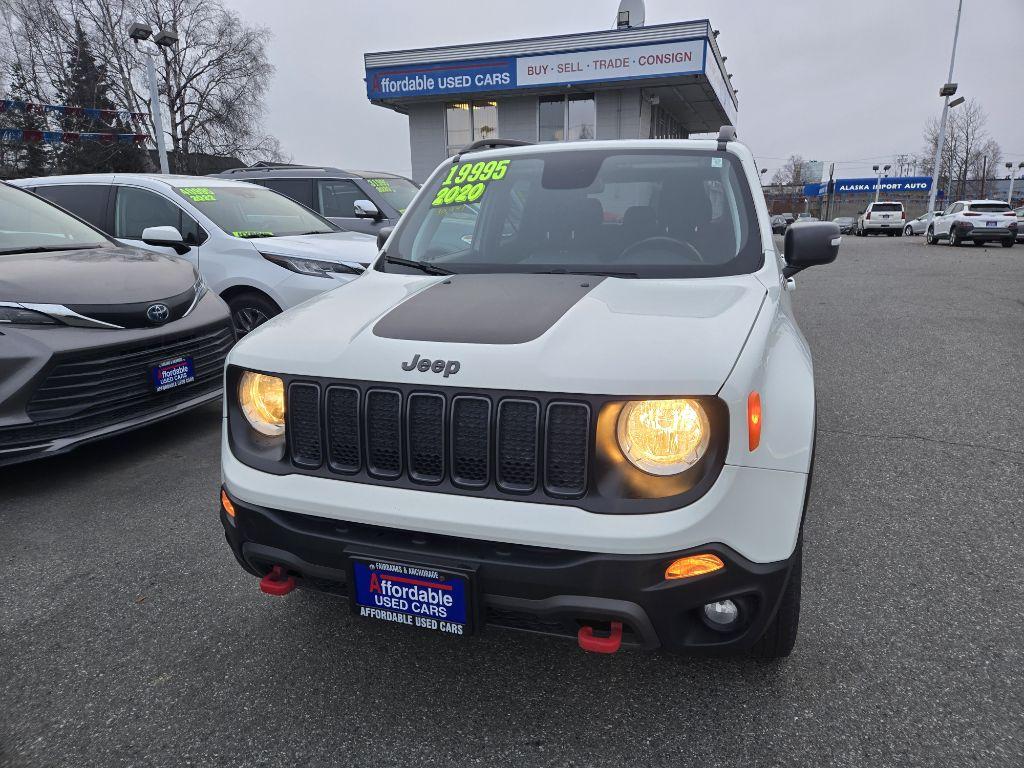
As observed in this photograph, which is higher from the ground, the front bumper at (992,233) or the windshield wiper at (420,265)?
the windshield wiper at (420,265)

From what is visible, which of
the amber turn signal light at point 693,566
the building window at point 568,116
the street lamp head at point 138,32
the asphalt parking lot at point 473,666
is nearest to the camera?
the amber turn signal light at point 693,566

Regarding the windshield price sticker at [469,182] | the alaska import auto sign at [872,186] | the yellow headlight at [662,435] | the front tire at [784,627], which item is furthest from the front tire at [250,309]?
the alaska import auto sign at [872,186]

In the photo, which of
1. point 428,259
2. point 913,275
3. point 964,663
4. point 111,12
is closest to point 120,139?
point 111,12

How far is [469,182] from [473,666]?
2290 mm

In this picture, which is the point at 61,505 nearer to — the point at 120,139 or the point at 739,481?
the point at 739,481

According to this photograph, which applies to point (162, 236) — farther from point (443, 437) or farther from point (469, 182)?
point (443, 437)

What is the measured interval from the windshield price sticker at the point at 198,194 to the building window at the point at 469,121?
1920 centimetres

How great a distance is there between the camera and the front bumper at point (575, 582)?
1.67 metres

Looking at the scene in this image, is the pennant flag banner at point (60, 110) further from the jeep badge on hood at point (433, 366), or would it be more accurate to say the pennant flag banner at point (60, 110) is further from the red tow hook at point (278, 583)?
the jeep badge on hood at point (433, 366)

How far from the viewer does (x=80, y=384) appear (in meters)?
3.57

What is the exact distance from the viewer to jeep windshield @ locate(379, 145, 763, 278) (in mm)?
2715

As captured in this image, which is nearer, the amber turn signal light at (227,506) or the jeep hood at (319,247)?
the amber turn signal light at (227,506)

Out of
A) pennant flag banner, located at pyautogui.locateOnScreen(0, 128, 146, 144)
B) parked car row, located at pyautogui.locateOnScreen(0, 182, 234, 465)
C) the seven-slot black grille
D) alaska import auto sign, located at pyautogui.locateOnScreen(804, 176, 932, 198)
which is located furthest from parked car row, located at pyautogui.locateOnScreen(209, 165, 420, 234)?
alaska import auto sign, located at pyautogui.locateOnScreen(804, 176, 932, 198)

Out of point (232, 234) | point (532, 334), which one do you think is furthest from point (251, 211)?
point (532, 334)
